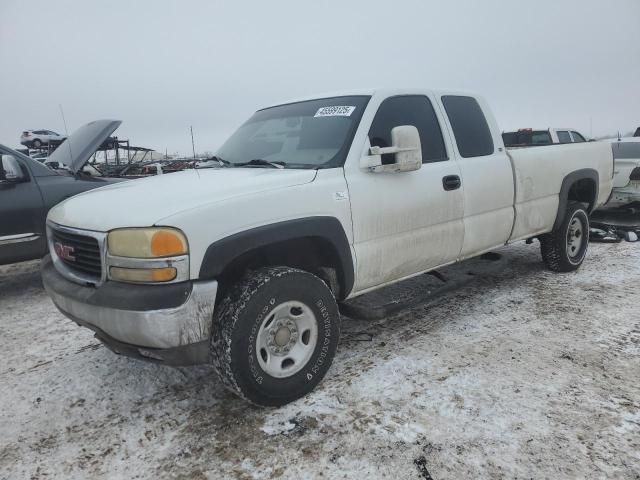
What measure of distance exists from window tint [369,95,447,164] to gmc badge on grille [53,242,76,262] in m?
2.05

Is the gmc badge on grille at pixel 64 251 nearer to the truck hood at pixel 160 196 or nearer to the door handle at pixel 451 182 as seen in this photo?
the truck hood at pixel 160 196

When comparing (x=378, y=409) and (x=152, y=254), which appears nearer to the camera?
(x=152, y=254)

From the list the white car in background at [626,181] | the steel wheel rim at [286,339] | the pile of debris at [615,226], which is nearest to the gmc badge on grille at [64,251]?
the steel wheel rim at [286,339]

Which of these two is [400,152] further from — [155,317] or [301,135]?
[155,317]

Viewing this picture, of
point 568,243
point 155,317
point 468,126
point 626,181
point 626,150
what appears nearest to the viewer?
point 155,317

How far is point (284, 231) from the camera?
2.70 metres

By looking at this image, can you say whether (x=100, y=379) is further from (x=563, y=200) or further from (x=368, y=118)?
(x=563, y=200)

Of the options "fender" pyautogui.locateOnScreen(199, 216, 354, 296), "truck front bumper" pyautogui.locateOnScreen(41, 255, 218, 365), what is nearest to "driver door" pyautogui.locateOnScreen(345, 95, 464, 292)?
"fender" pyautogui.locateOnScreen(199, 216, 354, 296)

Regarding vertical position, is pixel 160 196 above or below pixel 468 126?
below

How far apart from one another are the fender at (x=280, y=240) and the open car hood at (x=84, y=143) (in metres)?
4.00

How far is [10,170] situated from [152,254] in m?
3.62

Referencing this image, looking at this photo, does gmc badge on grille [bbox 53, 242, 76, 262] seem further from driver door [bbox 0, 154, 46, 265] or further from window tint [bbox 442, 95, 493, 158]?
window tint [bbox 442, 95, 493, 158]

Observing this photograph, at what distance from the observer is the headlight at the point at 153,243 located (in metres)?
2.32

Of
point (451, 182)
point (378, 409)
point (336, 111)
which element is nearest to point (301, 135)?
point (336, 111)
